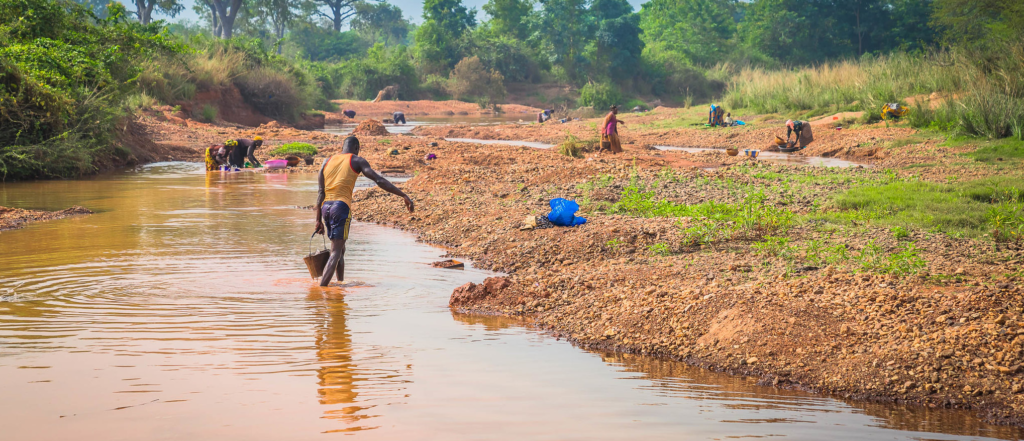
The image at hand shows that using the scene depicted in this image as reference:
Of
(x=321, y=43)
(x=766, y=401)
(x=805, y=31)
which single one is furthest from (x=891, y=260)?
(x=321, y=43)

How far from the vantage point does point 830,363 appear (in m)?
4.96

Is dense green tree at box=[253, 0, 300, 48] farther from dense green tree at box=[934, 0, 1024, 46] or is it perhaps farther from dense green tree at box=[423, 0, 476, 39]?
dense green tree at box=[934, 0, 1024, 46]

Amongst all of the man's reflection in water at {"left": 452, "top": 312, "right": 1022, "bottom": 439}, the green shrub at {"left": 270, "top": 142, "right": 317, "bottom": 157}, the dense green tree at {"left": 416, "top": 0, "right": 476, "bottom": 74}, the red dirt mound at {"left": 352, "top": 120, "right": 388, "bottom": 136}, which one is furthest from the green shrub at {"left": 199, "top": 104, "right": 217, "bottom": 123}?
the dense green tree at {"left": 416, "top": 0, "right": 476, "bottom": 74}

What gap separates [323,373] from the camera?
4.93m

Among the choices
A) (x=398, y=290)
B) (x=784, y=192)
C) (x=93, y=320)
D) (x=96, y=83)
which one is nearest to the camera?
(x=93, y=320)

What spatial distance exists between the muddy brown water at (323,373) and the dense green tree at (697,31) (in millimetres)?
59466

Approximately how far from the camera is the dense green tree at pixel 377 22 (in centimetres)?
9712

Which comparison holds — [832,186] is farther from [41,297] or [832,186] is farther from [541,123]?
[541,123]

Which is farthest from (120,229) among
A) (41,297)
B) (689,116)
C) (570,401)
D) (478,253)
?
(689,116)

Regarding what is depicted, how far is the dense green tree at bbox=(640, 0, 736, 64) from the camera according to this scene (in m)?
64.4

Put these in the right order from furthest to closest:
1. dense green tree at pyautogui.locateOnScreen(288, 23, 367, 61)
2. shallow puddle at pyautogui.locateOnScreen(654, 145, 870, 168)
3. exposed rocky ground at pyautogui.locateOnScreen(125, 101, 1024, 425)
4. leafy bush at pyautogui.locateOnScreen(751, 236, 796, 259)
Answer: dense green tree at pyautogui.locateOnScreen(288, 23, 367, 61) < shallow puddle at pyautogui.locateOnScreen(654, 145, 870, 168) < leafy bush at pyautogui.locateOnScreen(751, 236, 796, 259) < exposed rocky ground at pyautogui.locateOnScreen(125, 101, 1024, 425)

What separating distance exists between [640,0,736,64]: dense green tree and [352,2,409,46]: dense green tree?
124ft

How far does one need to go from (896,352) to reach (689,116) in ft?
95.2

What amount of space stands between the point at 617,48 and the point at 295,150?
1638 inches
